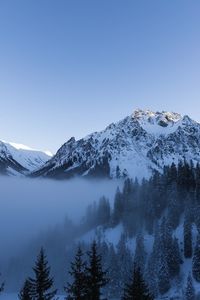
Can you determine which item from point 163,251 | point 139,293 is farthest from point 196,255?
point 139,293

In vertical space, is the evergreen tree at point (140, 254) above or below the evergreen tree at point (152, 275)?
above

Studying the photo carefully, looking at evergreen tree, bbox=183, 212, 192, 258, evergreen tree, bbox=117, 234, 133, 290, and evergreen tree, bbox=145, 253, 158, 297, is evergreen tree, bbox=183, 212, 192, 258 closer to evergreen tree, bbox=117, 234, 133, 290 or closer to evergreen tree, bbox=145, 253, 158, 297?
evergreen tree, bbox=145, 253, 158, 297

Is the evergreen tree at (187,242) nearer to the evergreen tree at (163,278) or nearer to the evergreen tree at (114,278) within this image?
the evergreen tree at (163,278)

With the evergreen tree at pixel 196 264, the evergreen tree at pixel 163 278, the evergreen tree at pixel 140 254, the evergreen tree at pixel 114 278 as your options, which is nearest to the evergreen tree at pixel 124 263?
the evergreen tree at pixel 114 278

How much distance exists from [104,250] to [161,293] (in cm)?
4319

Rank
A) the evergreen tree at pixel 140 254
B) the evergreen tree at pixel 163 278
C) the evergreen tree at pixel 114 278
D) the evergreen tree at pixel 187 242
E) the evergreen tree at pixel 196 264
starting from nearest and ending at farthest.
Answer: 1. the evergreen tree at pixel 196 264
2. the evergreen tree at pixel 163 278
3. the evergreen tree at pixel 114 278
4. the evergreen tree at pixel 187 242
5. the evergreen tree at pixel 140 254

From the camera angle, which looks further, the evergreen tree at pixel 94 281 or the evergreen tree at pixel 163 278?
the evergreen tree at pixel 163 278

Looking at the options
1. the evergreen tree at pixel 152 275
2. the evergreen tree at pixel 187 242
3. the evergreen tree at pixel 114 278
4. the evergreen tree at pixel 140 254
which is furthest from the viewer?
the evergreen tree at pixel 140 254

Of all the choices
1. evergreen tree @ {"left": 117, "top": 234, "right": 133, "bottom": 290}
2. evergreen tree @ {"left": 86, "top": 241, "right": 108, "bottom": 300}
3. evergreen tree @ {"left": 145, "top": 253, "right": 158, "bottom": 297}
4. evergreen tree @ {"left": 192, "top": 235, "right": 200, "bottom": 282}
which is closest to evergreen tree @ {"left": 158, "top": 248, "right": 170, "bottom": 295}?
evergreen tree @ {"left": 145, "top": 253, "right": 158, "bottom": 297}

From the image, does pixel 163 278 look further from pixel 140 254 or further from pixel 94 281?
pixel 94 281

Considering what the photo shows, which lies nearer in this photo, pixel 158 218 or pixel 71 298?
pixel 71 298

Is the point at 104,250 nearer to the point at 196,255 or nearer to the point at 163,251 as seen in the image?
the point at 163,251

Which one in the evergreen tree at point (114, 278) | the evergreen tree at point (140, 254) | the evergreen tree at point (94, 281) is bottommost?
the evergreen tree at point (94, 281)

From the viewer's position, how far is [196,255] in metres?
147
